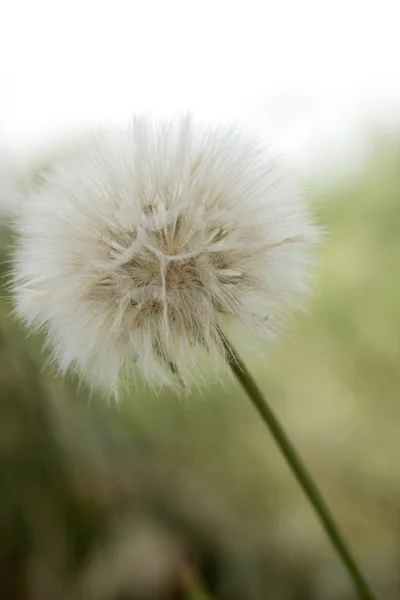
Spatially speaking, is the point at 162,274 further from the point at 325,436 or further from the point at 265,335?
the point at 325,436

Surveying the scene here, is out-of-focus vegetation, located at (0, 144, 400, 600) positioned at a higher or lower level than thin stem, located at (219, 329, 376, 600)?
lower

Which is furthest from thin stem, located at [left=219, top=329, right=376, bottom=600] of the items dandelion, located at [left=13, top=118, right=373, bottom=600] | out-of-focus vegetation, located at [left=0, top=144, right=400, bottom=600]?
out-of-focus vegetation, located at [left=0, top=144, right=400, bottom=600]

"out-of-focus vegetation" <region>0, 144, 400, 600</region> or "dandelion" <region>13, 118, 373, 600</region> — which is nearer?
"dandelion" <region>13, 118, 373, 600</region>

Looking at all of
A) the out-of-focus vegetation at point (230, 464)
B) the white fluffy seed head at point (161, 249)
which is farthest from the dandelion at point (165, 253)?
the out-of-focus vegetation at point (230, 464)

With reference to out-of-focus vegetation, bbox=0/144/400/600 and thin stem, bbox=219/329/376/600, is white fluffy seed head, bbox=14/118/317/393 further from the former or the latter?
out-of-focus vegetation, bbox=0/144/400/600

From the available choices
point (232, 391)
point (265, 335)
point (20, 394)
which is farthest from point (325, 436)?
point (265, 335)

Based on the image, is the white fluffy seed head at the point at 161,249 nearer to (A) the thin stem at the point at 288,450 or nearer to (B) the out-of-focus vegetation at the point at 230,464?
(A) the thin stem at the point at 288,450

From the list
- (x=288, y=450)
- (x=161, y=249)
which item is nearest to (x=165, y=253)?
(x=161, y=249)
